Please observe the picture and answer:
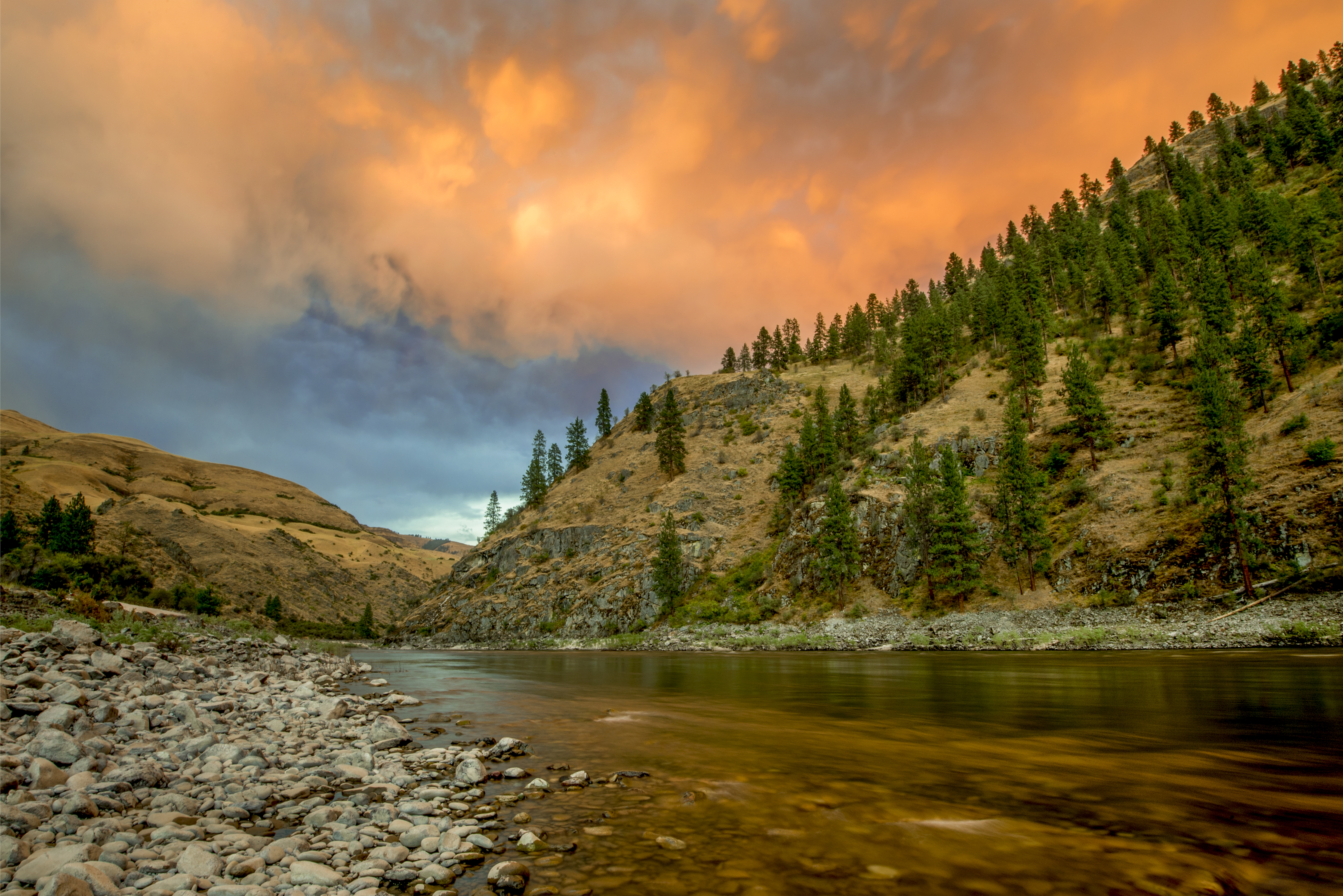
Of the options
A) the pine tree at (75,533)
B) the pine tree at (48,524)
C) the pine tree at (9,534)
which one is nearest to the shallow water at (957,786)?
the pine tree at (9,534)

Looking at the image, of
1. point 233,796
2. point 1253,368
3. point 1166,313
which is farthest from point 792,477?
point 233,796

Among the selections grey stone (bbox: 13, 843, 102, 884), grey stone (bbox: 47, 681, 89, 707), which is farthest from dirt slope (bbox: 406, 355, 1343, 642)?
grey stone (bbox: 47, 681, 89, 707)

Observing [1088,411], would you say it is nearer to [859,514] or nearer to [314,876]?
[859,514]

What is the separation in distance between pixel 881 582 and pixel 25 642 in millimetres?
64174

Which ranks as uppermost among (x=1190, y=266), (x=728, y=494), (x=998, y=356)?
(x=1190, y=266)

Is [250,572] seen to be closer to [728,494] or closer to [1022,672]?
[728,494]

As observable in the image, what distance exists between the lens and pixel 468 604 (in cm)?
10294

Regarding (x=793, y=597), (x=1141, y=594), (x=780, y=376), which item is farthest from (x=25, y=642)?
(x=780, y=376)

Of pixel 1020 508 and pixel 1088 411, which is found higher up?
pixel 1088 411

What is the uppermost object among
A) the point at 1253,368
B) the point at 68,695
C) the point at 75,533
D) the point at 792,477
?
the point at 1253,368

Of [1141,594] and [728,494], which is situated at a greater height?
[728,494]

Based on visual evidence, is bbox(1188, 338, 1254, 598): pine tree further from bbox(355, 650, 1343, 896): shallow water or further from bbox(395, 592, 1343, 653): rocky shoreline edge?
bbox(355, 650, 1343, 896): shallow water

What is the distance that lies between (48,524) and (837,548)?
124 meters

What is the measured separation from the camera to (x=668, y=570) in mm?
81875
